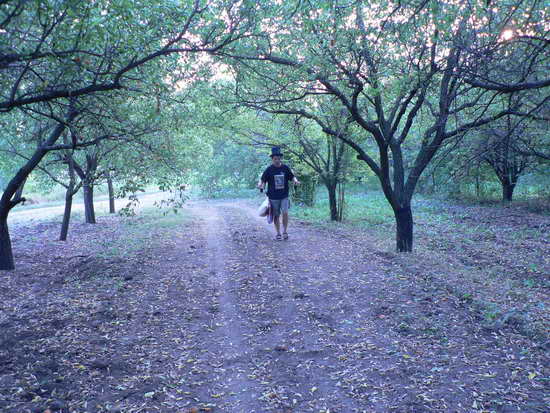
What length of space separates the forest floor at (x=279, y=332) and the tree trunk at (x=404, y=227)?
33 centimetres

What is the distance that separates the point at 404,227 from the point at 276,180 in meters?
3.04

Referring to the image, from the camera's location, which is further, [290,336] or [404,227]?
[404,227]

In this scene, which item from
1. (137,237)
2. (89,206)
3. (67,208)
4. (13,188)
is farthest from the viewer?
(89,206)

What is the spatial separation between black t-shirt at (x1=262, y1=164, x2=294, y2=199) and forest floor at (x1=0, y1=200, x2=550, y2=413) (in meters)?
1.19

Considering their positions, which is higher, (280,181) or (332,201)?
(280,181)

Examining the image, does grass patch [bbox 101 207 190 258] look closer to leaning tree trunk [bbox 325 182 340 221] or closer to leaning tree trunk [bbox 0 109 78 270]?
leaning tree trunk [bbox 0 109 78 270]

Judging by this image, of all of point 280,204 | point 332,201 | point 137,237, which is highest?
point 280,204

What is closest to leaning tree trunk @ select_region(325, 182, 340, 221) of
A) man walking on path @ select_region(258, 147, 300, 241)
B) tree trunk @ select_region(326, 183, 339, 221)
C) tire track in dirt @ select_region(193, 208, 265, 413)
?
tree trunk @ select_region(326, 183, 339, 221)

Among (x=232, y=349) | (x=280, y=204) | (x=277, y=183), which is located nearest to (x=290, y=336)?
(x=232, y=349)

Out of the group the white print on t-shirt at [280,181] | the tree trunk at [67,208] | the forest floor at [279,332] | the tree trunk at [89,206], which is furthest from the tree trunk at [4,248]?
the tree trunk at [89,206]

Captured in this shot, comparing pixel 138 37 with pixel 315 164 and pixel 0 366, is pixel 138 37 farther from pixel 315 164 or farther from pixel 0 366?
pixel 315 164

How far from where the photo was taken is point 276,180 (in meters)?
9.64

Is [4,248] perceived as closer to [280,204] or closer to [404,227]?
[280,204]

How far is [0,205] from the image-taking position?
8195mm
